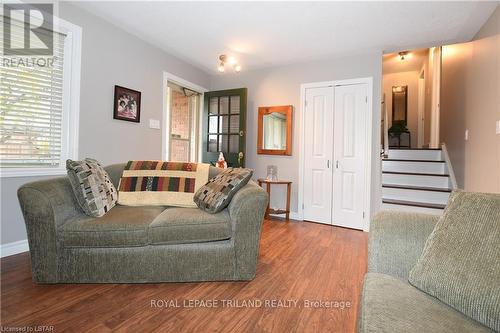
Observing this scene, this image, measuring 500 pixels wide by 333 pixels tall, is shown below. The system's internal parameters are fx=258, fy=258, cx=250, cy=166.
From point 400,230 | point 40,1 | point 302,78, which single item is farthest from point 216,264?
point 302,78

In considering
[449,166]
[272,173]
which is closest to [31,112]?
[272,173]

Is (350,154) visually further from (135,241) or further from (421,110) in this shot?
(421,110)

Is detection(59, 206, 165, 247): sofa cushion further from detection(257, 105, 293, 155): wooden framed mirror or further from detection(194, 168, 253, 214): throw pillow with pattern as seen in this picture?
detection(257, 105, 293, 155): wooden framed mirror

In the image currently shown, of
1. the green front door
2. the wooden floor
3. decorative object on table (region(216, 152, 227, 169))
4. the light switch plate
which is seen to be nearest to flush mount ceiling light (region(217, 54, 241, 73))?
the green front door

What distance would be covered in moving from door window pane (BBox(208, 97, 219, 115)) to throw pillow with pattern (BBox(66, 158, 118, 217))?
2.60 meters

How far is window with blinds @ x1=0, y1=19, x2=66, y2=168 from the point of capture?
2.24m

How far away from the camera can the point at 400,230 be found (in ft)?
3.82

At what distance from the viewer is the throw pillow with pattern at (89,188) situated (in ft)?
6.08

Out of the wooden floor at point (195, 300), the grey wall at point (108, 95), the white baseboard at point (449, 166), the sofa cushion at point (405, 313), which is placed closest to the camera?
the sofa cushion at point (405, 313)

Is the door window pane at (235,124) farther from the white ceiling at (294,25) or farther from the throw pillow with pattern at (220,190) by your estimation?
the throw pillow with pattern at (220,190)

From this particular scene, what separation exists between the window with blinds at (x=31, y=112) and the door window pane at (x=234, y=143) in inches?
90.8

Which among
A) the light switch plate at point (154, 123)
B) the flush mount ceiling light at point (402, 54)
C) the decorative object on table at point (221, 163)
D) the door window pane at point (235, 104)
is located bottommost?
the decorative object on table at point (221, 163)

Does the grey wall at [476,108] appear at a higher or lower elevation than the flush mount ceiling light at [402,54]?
lower

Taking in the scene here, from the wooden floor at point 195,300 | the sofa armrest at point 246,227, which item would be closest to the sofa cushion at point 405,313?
the wooden floor at point 195,300
